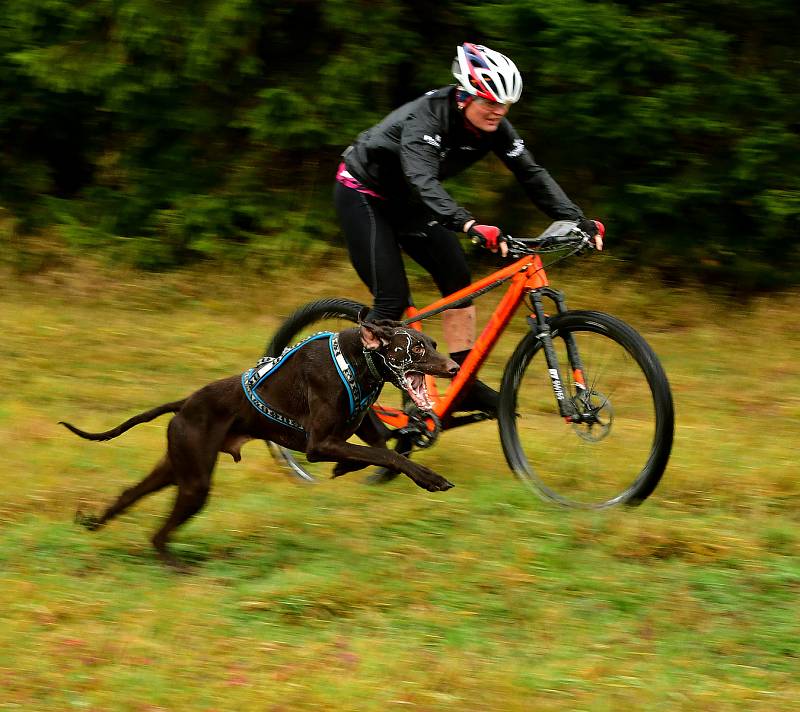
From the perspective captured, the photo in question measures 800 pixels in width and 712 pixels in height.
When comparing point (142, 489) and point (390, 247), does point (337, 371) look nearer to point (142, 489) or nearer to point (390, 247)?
point (142, 489)

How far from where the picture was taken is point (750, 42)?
10820mm

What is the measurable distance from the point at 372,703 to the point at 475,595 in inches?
39.3

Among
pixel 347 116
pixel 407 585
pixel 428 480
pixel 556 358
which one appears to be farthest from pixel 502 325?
pixel 347 116

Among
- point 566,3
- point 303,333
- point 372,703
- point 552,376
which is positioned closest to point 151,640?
point 372,703

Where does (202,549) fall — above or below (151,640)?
below

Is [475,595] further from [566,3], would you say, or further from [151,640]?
[566,3]

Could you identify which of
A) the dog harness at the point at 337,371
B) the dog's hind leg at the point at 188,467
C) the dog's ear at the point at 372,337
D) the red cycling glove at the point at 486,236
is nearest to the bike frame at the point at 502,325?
the red cycling glove at the point at 486,236

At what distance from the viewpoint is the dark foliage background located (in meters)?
10.4

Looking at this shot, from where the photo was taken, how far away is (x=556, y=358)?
6.08m

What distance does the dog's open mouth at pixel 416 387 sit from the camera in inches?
221

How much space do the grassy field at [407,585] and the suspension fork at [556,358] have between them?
1.64 feet

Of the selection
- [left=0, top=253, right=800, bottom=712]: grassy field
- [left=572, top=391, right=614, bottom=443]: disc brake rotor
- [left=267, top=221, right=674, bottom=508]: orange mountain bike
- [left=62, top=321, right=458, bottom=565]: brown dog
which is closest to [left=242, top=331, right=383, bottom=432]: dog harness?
[left=62, top=321, right=458, bottom=565]: brown dog

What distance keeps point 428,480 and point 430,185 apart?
1587 millimetres

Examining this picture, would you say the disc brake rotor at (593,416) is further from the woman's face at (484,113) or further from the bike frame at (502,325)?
the woman's face at (484,113)
